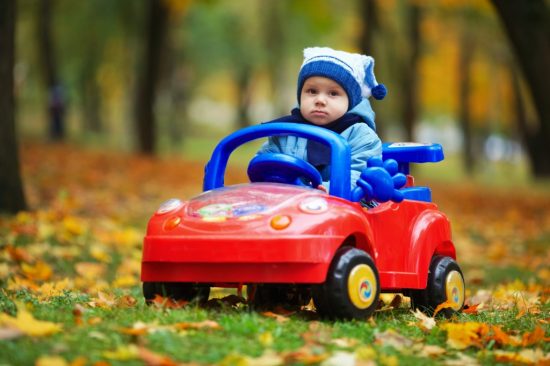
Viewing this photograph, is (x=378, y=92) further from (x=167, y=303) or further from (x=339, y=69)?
(x=167, y=303)

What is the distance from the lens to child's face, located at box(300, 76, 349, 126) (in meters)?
4.61

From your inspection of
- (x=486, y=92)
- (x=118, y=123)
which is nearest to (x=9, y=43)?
(x=486, y=92)

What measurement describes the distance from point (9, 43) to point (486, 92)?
3574 centimetres

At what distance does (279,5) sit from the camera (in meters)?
32.1

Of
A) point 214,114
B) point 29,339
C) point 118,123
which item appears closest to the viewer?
point 29,339

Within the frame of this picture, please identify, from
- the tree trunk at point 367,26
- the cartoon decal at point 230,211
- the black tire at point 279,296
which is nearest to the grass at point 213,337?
the black tire at point 279,296

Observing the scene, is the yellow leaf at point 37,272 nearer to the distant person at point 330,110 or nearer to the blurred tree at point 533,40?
the distant person at point 330,110

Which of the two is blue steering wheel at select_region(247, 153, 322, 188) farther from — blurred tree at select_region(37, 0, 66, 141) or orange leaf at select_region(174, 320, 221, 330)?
blurred tree at select_region(37, 0, 66, 141)

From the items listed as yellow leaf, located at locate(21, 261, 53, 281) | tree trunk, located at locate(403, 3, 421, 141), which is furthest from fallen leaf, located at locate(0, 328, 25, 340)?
tree trunk, located at locate(403, 3, 421, 141)

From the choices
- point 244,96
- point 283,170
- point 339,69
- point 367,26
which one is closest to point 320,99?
point 339,69

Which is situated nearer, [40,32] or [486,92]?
[40,32]

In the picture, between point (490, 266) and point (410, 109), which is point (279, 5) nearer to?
point (410, 109)

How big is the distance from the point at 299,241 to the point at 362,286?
0.42m

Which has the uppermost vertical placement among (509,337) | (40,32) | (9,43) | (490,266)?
(40,32)
